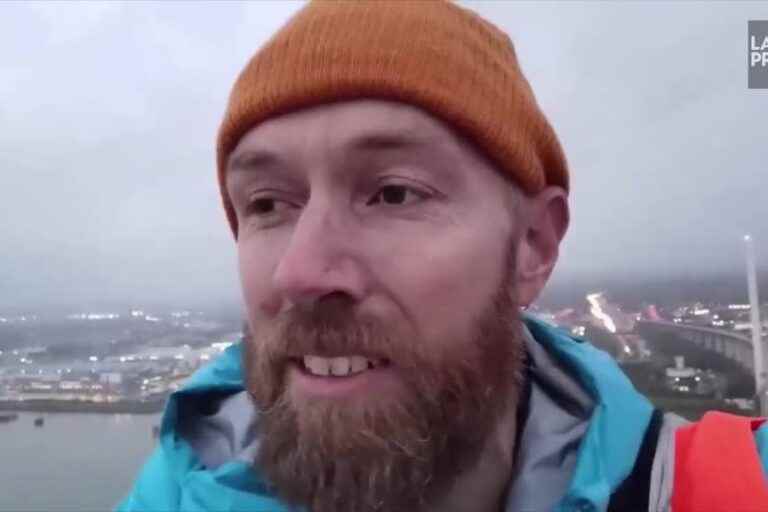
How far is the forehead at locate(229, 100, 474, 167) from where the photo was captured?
1.49 m

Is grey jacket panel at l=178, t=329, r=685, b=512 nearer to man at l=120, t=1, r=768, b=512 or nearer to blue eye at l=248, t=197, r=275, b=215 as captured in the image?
man at l=120, t=1, r=768, b=512

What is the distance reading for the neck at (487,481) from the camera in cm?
157

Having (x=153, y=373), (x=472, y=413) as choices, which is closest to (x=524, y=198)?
(x=472, y=413)

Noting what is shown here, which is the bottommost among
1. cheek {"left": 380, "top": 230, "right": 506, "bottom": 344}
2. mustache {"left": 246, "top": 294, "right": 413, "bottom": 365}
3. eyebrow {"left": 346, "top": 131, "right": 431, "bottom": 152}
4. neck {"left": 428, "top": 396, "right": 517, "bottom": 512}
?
neck {"left": 428, "top": 396, "right": 517, "bottom": 512}

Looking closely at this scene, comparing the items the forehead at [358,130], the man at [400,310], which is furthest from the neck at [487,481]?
the forehead at [358,130]

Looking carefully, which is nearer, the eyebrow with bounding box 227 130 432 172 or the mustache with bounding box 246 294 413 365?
the mustache with bounding box 246 294 413 365

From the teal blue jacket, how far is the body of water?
178 centimetres

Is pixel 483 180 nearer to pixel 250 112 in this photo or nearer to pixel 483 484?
pixel 250 112

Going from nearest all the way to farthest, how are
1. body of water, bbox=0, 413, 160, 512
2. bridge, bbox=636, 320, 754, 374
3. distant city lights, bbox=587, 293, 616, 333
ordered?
bridge, bbox=636, 320, 754, 374
distant city lights, bbox=587, 293, 616, 333
body of water, bbox=0, 413, 160, 512

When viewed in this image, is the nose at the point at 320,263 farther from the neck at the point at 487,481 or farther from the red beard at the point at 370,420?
the neck at the point at 487,481

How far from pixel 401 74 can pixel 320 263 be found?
42cm

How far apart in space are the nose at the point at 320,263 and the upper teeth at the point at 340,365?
0.34ft

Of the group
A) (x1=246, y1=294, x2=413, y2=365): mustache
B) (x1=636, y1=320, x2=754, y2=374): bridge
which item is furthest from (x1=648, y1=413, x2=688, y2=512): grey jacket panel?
(x1=636, y1=320, x2=754, y2=374): bridge

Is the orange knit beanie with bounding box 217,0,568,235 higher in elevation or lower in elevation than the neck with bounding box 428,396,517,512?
higher
